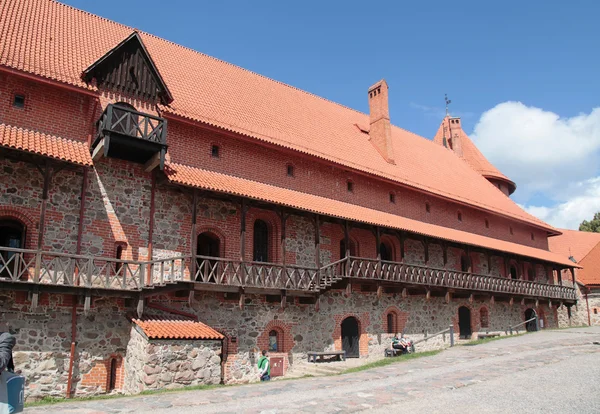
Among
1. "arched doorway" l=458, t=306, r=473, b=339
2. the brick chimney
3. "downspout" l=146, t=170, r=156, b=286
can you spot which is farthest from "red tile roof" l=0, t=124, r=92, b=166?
"arched doorway" l=458, t=306, r=473, b=339

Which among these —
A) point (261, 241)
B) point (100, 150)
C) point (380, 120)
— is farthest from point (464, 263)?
point (100, 150)

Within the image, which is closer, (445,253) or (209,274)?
(209,274)

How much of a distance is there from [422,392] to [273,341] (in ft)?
21.3

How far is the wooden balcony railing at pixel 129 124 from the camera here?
13.2 m

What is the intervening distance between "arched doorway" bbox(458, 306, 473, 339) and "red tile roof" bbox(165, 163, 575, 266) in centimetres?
310

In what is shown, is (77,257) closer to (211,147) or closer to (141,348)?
(141,348)

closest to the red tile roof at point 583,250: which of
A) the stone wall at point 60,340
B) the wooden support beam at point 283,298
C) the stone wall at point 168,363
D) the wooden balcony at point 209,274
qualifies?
the wooden balcony at point 209,274

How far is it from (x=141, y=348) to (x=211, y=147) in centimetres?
700

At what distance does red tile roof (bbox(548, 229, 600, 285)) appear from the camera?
1286 inches

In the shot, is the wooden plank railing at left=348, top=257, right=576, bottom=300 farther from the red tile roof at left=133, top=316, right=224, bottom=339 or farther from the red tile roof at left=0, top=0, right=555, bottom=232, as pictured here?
the red tile roof at left=133, top=316, right=224, bottom=339

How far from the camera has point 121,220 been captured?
14.1 m

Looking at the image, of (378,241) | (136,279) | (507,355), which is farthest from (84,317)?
(507,355)

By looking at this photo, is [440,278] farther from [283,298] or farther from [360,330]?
[283,298]

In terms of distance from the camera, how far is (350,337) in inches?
722
